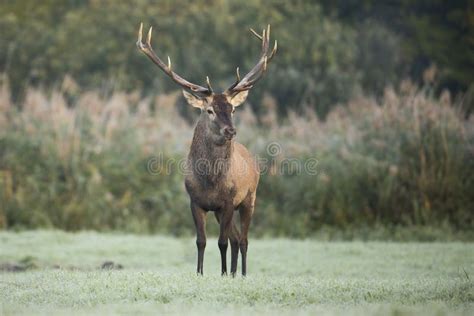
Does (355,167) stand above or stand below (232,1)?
below

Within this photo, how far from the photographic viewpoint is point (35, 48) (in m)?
33.8

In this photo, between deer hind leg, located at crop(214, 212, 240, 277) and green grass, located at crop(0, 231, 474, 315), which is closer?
green grass, located at crop(0, 231, 474, 315)

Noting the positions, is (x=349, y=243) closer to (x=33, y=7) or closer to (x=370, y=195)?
(x=370, y=195)

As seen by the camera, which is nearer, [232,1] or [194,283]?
[194,283]

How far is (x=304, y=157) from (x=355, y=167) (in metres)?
1.32

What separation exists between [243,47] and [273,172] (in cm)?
1536

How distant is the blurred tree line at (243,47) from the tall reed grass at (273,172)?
482 inches

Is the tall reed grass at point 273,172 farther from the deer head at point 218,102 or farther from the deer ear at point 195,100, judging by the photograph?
the deer ear at point 195,100

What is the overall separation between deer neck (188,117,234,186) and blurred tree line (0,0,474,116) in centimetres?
2005

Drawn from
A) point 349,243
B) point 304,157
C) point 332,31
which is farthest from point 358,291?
point 332,31

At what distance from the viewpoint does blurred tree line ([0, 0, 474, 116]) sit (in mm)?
31859

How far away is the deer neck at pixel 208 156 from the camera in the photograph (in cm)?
1061

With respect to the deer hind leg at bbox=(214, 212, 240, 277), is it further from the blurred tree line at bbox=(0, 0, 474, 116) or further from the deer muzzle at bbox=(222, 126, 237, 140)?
the blurred tree line at bbox=(0, 0, 474, 116)
